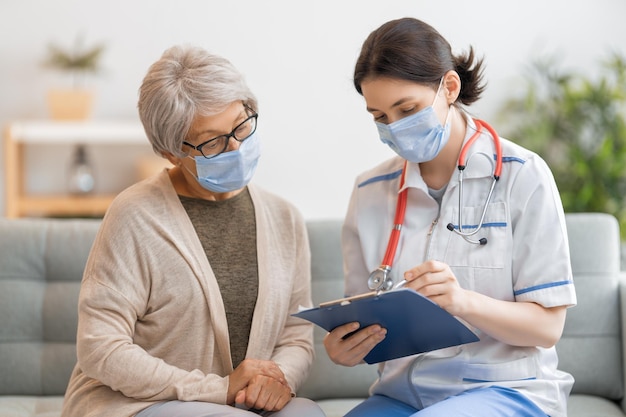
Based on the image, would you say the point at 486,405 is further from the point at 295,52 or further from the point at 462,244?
the point at 295,52

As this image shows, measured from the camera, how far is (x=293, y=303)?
205 centimetres

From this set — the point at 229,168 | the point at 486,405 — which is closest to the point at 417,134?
the point at 229,168

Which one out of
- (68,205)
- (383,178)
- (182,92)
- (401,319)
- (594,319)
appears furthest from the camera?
(68,205)

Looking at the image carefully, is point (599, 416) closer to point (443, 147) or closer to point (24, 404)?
point (443, 147)

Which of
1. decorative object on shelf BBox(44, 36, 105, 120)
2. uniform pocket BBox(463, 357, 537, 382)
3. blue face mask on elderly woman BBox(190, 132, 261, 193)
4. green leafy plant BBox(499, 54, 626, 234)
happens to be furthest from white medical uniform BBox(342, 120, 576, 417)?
decorative object on shelf BBox(44, 36, 105, 120)

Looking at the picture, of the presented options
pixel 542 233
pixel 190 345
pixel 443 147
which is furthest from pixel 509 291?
pixel 190 345

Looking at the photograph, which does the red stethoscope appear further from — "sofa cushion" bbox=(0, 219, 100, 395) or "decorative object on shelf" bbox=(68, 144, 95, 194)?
"decorative object on shelf" bbox=(68, 144, 95, 194)

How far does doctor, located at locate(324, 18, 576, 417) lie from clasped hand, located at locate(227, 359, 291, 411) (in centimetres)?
15

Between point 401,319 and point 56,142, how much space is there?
11.4 ft

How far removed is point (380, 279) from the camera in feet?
5.93

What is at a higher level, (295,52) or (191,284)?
(295,52)

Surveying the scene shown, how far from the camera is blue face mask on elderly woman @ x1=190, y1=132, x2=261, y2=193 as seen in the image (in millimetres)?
1907

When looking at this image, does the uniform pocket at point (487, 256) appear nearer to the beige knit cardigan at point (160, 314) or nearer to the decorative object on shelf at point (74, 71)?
the beige knit cardigan at point (160, 314)

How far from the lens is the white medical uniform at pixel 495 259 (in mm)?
1701
